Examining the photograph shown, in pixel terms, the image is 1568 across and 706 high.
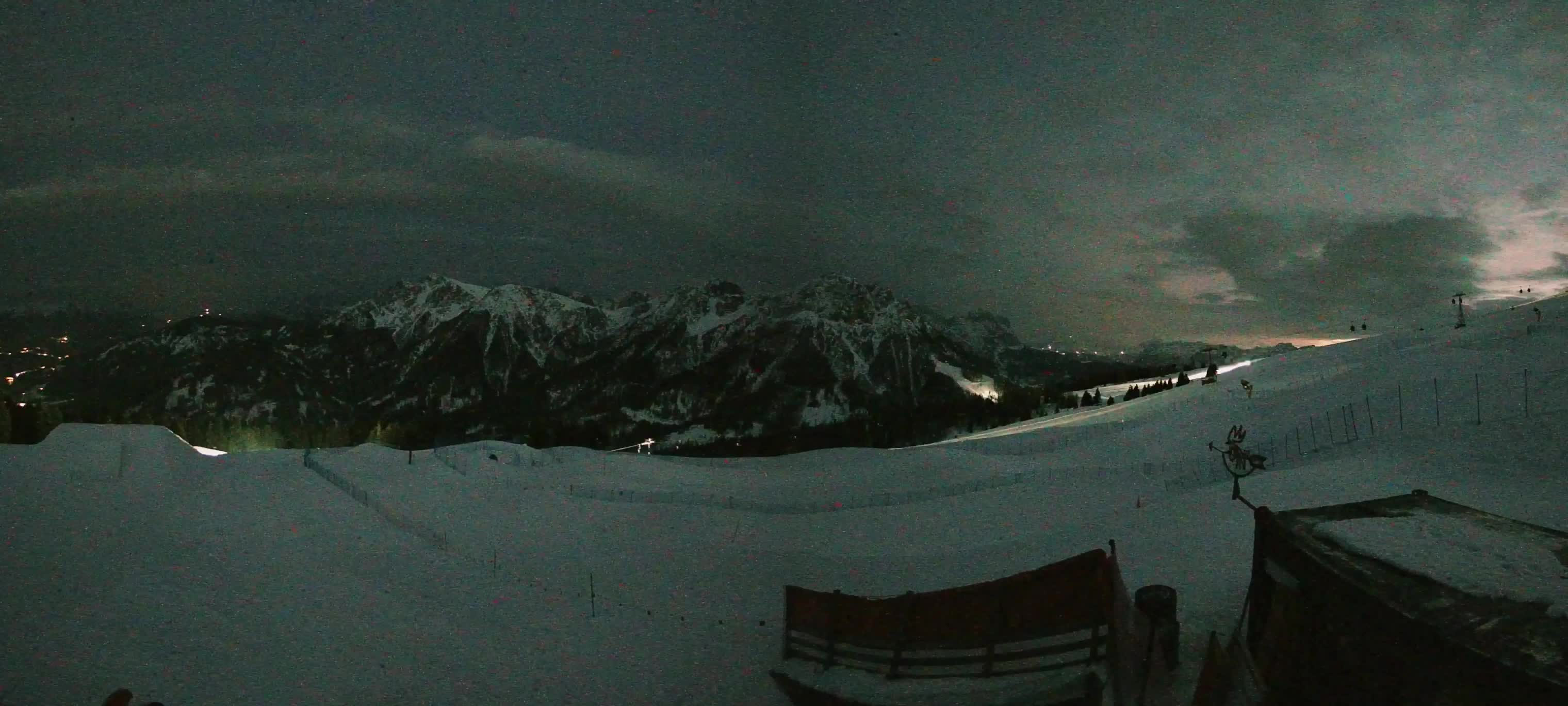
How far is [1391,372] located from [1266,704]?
39.5 m

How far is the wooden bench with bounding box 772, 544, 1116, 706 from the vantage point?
25.2ft

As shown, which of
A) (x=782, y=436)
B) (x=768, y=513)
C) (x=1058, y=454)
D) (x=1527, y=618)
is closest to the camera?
(x=1527, y=618)

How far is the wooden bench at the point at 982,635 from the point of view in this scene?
302 inches

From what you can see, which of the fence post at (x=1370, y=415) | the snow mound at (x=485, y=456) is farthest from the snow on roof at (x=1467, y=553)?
the snow mound at (x=485, y=456)

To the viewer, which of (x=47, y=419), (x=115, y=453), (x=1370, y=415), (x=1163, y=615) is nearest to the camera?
(x=1163, y=615)

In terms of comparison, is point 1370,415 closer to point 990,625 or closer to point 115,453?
point 990,625

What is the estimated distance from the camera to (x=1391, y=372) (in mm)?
35625

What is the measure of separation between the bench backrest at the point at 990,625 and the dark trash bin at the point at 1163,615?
1.48 meters

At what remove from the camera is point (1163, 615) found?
8.89 meters

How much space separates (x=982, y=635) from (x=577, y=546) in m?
17.4

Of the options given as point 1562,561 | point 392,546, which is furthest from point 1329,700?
point 392,546

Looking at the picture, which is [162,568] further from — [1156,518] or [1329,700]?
[1156,518]

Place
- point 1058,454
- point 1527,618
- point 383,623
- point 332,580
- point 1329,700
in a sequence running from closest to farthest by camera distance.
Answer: point 1527,618 < point 1329,700 < point 383,623 < point 332,580 < point 1058,454

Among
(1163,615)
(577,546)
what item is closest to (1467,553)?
(1163,615)
